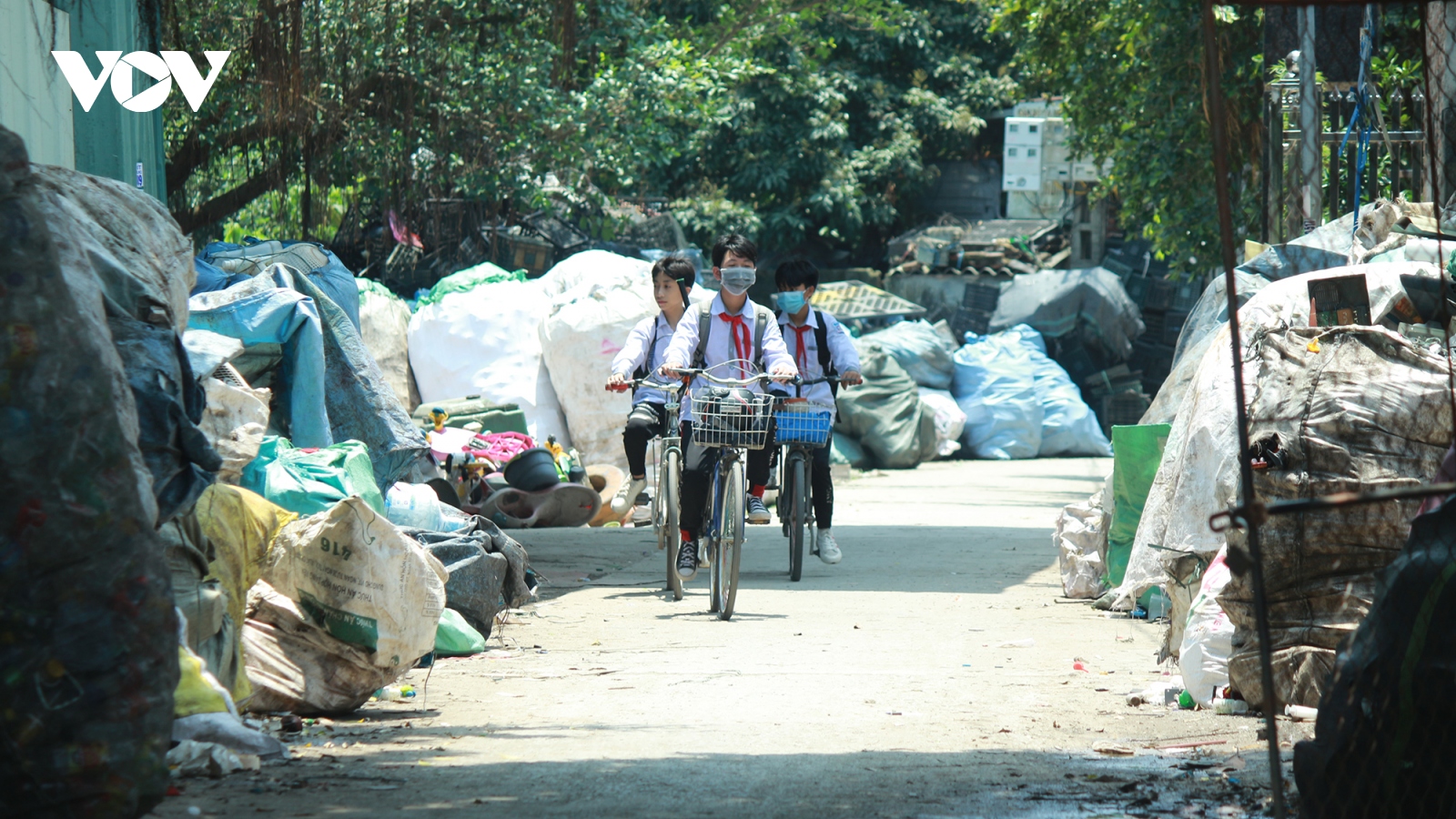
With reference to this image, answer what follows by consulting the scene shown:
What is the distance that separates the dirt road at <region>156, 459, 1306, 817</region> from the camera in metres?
3.40

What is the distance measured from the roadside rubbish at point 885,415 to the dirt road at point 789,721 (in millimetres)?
6331

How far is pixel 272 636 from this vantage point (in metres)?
4.26

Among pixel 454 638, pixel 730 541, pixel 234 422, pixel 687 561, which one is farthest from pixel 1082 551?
pixel 234 422

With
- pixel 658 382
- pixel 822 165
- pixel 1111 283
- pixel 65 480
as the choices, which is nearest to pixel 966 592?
pixel 658 382

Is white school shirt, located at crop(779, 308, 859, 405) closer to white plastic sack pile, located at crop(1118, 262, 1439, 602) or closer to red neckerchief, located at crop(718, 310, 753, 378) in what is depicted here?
red neckerchief, located at crop(718, 310, 753, 378)

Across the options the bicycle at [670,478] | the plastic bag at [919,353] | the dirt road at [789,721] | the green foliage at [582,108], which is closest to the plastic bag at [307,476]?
the dirt road at [789,721]

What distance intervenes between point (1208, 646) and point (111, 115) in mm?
4571

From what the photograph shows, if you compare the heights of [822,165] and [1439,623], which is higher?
[822,165]

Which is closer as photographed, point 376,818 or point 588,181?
point 376,818

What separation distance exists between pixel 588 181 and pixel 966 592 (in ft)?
26.2

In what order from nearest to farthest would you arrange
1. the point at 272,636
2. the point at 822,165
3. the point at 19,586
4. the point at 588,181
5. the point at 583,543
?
the point at 19,586 → the point at 272,636 → the point at 583,543 → the point at 588,181 → the point at 822,165

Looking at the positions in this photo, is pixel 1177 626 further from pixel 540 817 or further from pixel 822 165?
pixel 822 165

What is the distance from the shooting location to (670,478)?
272 inches

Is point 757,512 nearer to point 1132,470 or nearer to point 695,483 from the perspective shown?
point 695,483
